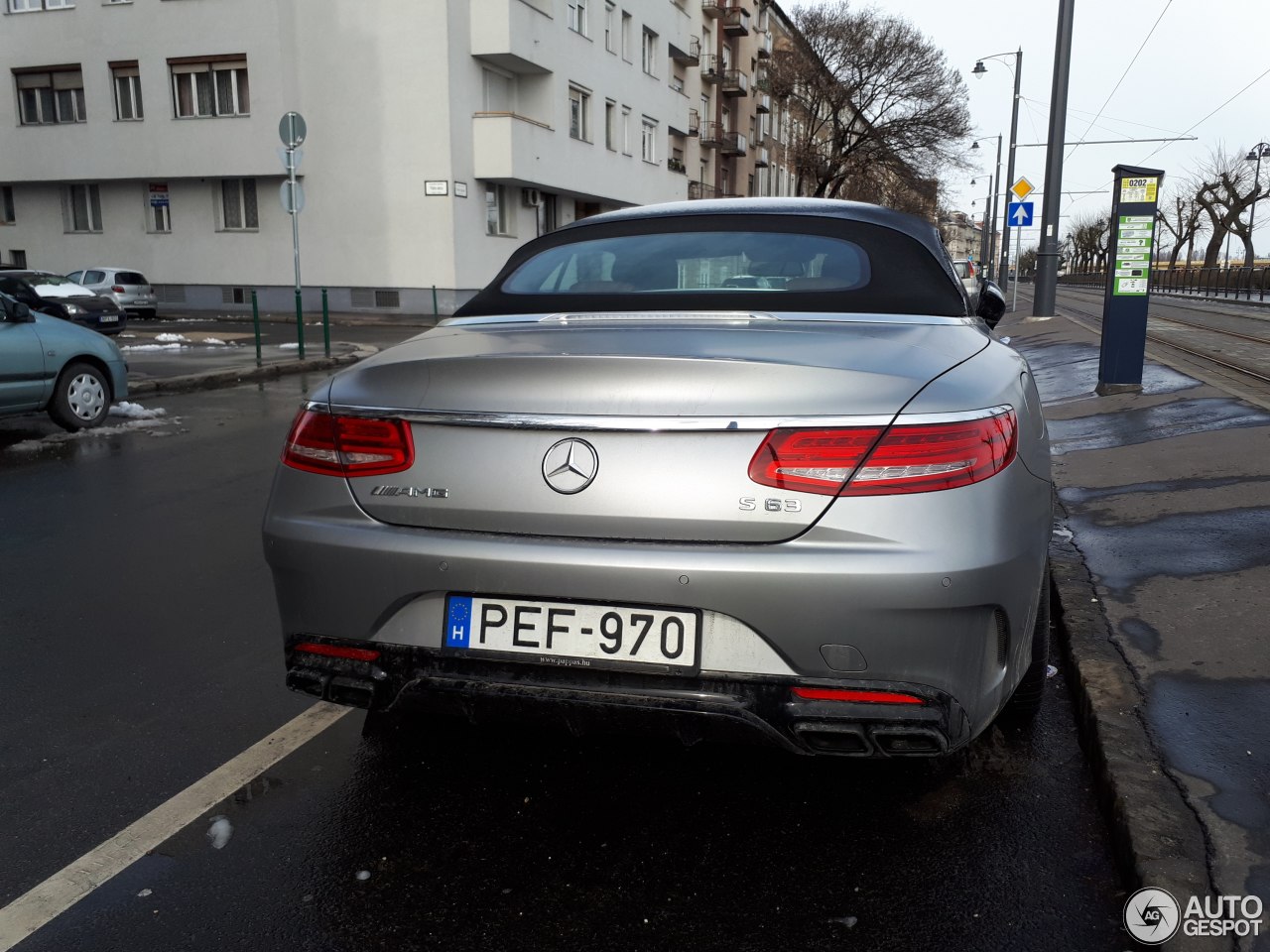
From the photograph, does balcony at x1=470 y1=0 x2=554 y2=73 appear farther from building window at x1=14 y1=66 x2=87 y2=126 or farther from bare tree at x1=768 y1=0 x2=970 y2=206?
bare tree at x1=768 y1=0 x2=970 y2=206

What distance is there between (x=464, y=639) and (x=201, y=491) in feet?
16.8

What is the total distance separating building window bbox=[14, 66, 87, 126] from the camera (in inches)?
1229

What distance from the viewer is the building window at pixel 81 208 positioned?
31.9 meters

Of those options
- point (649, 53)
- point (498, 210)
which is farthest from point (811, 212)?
point (649, 53)

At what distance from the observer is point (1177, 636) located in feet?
12.2

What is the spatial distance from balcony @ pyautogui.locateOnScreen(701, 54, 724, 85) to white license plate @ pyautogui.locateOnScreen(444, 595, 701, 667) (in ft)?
160

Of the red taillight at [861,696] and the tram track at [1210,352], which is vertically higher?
the red taillight at [861,696]

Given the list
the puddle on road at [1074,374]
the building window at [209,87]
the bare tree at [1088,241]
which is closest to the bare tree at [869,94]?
the building window at [209,87]

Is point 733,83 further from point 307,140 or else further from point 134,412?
point 134,412

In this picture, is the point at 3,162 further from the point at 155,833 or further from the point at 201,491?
the point at 155,833

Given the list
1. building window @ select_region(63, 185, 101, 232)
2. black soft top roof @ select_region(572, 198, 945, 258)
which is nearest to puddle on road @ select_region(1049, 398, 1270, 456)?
black soft top roof @ select_region(572, 198, 945, 258)

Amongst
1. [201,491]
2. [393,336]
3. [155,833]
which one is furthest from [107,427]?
[393,336]

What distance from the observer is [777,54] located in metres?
50.2

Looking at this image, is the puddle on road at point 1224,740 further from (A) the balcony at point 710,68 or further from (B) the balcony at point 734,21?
(B) the balcony at point 734,21
